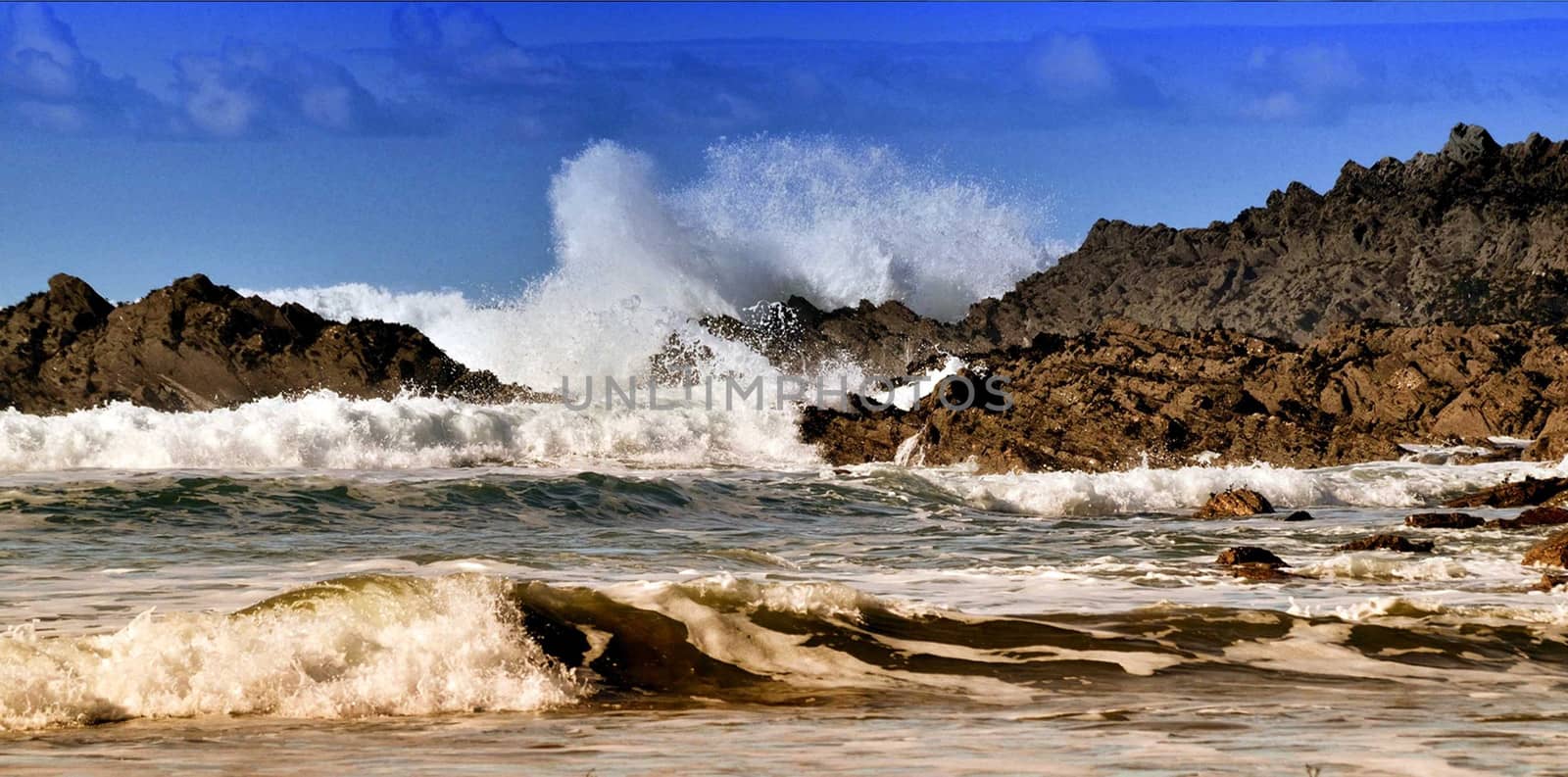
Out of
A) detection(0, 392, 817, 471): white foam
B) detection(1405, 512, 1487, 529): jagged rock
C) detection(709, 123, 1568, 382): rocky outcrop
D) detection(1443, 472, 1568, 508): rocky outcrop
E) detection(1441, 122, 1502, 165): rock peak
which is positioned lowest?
detection(1405, 512, 1487, 529): jagged rock

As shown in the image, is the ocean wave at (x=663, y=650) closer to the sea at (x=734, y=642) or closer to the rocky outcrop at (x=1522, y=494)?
the sea at (x=734, y=642)

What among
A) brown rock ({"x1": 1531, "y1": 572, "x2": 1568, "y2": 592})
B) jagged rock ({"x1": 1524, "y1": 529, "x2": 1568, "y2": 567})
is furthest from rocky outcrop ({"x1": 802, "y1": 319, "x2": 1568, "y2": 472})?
brown rock ({"x1": 1531, "y1": 572, "x2": 1568, "y2": 592})

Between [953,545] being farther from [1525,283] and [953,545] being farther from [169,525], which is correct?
[1525,283]

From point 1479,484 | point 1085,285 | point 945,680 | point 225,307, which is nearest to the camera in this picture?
point 945,680

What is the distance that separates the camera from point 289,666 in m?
6.68

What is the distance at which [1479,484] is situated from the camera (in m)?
19.3

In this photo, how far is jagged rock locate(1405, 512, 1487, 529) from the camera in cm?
1412

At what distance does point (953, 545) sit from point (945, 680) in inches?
247

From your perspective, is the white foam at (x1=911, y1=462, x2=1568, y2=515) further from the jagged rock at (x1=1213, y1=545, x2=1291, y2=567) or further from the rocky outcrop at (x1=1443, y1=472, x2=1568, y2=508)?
the jagged rock at (x1=1213, y1=545, x2=1291, y2=567)

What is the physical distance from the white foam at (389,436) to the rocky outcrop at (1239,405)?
166 centimetres

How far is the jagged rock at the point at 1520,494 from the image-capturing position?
16.6 meters

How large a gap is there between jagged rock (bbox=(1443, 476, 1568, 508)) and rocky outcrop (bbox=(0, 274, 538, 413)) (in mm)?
16624

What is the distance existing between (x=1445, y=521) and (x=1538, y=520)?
78 centimetres

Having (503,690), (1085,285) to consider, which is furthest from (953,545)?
(1085,285)
